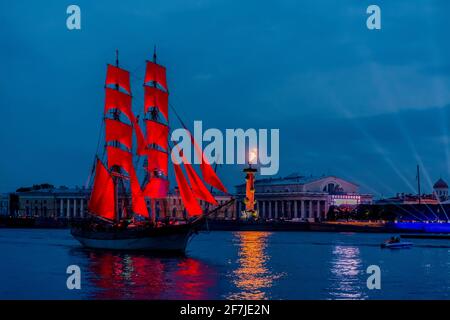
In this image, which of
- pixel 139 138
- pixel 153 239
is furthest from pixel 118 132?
pixel 153 239

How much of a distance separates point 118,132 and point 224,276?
33.9 m

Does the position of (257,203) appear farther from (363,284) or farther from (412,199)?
(363,284)

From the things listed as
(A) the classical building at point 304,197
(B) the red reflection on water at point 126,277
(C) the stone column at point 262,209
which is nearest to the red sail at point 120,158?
(B) the red reflection on water at point 126,277

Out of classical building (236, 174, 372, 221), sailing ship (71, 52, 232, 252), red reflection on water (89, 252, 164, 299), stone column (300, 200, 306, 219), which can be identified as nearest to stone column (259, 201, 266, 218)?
classical building (236, 174, 372, 221)

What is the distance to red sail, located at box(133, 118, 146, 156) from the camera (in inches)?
2900

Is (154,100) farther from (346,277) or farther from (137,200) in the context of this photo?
(346,277)

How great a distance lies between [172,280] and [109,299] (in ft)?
27.1

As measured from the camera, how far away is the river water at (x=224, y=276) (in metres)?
35.8

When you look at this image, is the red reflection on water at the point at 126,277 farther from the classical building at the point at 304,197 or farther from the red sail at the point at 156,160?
the classical building at the point at 304,197

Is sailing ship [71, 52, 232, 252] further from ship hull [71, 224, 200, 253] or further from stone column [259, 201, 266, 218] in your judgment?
stone column [259, 201, 266, 218]

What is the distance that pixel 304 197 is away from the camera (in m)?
183

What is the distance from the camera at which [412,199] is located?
182 m

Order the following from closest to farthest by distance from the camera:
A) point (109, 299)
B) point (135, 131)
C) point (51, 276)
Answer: point (109, 299) < point (51, 276) < point (135, 131)
